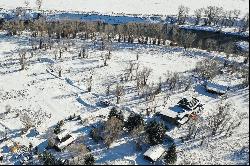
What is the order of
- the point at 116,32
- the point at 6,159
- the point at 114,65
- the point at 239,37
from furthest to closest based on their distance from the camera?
the point at 239,37
the point at 116,32
the point at 114,65
the point at 6,159

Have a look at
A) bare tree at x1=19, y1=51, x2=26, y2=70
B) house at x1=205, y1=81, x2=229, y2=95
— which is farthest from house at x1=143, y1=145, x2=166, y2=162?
bare tree at x1=19, y1=51, x2=26, y2=70

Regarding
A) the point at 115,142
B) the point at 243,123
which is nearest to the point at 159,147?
the point at 115,142

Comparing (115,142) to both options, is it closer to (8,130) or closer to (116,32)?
(8,130)

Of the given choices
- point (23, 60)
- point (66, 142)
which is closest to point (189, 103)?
point (66, 142)

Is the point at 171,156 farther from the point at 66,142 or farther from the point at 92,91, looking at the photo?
the point at 92,91

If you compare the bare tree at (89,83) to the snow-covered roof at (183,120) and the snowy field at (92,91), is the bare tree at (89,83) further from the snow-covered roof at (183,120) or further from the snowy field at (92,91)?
the snow-covered roof at (183,120)

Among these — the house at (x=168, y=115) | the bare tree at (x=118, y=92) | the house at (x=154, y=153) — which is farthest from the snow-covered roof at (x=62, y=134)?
the house at (x=168, y=115)
